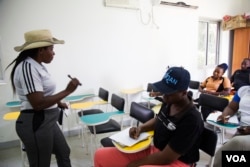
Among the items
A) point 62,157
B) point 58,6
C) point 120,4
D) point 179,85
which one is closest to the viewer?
point 179,85

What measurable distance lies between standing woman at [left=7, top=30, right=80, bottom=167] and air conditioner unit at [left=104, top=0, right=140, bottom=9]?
2.19m

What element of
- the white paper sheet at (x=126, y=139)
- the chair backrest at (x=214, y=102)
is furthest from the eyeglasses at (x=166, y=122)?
the chair backrest at (x=214, y=102)

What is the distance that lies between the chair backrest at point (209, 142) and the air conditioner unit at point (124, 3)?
8.83 ft

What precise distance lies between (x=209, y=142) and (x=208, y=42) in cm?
404

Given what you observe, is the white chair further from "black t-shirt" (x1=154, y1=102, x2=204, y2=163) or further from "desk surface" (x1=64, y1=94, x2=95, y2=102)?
"black t-shirt" (x1=154, y1=102, x2=204, y2=163)

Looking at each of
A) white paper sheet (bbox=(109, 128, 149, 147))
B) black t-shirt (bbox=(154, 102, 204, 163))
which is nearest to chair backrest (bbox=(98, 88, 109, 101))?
white paper sheet (bbox=(109, 128, 149, 147))

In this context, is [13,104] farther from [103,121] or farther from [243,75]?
[243,75]

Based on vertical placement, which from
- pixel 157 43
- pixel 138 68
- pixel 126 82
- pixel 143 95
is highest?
pixel 157 43

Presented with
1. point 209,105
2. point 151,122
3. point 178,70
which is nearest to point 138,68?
point 209,105

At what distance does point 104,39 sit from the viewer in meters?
3.56

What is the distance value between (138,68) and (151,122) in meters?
2.28

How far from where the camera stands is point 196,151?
1.44 metres

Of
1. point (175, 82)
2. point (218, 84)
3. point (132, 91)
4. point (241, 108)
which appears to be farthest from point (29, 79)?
point (218, 84)

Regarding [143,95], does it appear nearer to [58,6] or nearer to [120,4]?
[120,4]
